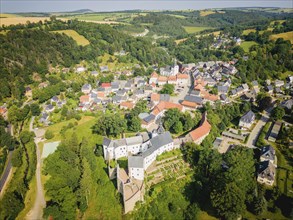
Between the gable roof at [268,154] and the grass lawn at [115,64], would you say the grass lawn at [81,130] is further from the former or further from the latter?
the grass lawn at [115,64]

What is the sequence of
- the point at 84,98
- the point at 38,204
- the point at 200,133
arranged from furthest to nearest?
the point at 84,98 < the point at 200,133 < the point at 38,204

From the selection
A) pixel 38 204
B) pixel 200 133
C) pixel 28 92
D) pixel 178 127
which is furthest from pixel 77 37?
pixel 38 204

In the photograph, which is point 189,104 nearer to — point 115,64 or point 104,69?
point 104,69

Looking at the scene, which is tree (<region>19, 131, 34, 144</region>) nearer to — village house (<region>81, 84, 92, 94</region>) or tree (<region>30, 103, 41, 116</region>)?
tree (<region>30, 103, 41, 116</region>)

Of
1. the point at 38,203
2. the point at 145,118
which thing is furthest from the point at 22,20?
the point at 38,203

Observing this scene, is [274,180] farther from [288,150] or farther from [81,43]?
[81,43]
